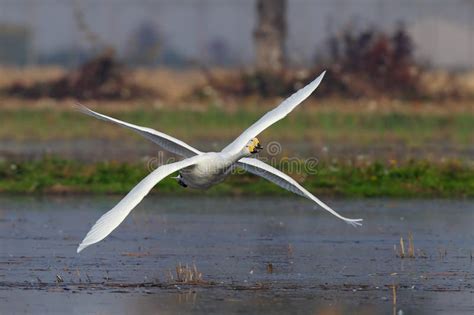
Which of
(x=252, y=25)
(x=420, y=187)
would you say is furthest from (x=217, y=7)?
(x=420, y=187)

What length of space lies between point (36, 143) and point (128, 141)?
256 centimetres

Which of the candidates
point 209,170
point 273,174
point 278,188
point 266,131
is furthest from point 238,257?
point 266,131

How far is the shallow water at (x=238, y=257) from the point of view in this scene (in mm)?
11422

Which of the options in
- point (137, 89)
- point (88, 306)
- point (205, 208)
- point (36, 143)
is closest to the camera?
point (88, 306)

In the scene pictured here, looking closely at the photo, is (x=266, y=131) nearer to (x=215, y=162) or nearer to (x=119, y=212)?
(x=215, y=162)

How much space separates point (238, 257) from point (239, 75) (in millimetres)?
25400

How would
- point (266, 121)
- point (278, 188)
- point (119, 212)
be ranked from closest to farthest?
point (119, 212)
point (266, 121)
point (278, 188)

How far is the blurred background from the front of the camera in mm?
30297

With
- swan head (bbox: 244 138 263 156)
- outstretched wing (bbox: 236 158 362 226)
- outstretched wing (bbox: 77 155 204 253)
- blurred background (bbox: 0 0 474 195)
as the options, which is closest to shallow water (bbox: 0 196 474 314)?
outstretched wing (bbox: 77 155 204 253)

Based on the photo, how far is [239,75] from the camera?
39.3 m

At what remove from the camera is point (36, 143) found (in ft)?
96.9

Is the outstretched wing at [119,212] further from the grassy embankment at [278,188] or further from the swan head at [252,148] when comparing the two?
the grassy embankment at [278,188]

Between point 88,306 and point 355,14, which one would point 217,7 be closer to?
point 355,14

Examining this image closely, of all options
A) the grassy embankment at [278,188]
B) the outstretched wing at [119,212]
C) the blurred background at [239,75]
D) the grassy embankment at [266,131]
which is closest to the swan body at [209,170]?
the outstretched wing at [119,212]
